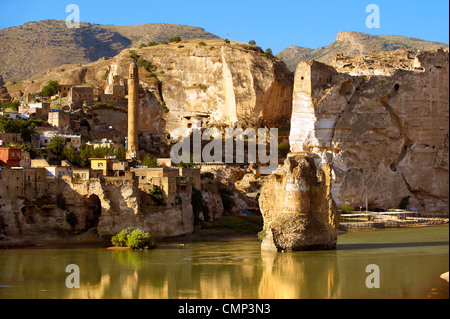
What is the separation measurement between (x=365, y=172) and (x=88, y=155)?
21828 mm

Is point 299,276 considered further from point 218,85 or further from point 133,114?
point 218,85

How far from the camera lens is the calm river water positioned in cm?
2567

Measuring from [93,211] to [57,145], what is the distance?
11187 mm

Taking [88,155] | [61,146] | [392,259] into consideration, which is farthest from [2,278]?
[61,146]

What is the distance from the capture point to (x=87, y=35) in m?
131

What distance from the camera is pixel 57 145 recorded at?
51.3 m

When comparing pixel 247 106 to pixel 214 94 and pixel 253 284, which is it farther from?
pixel 253 284

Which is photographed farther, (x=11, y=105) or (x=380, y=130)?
(x=11, y=105)

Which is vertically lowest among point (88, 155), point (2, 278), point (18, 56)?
point (2, 278)

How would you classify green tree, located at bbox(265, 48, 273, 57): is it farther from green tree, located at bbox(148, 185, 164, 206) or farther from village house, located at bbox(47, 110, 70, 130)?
green tree, located at bbox(148, 185, 164, 206)

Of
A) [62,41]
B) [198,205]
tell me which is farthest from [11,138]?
[62,41]

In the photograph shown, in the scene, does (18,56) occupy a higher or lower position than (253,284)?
higher

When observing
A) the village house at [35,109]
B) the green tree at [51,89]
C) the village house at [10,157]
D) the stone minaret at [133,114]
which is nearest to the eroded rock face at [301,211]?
the village house at [10,157]

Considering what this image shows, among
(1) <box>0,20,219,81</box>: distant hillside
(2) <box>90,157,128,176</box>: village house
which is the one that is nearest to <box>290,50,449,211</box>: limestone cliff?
(2) <box>90,157,128,176</box>: village house
